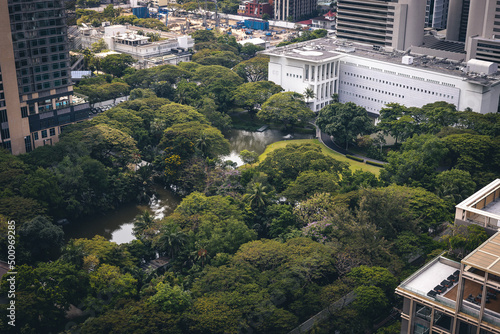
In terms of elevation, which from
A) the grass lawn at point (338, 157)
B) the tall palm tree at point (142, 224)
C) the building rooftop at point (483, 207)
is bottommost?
the grass lawn at point (338, 157)

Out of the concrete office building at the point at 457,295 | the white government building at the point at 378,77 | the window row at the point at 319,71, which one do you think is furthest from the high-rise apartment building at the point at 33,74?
the concrete office building at the point at 457,295

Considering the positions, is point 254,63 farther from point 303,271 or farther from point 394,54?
point 303,271

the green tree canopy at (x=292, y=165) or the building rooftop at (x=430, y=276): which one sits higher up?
the building rooftop at (x=430, y=276)

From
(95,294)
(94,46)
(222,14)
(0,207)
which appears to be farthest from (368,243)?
(222,14)

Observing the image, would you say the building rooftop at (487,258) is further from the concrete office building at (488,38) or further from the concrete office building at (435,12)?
the concrete office building at (435,12)

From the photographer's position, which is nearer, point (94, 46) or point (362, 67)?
point (362, 67)

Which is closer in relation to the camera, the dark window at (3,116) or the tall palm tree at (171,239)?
the tall palm tree at (171,239)

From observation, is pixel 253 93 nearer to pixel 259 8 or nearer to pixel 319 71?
pixel 319 71
